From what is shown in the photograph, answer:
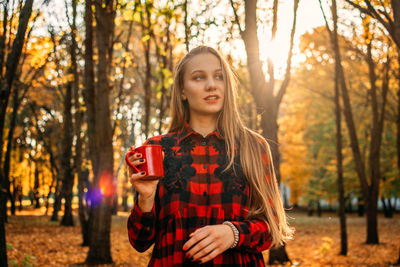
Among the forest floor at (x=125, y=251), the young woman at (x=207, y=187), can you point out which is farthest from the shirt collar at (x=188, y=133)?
the forest floor at (x=125, y=251)

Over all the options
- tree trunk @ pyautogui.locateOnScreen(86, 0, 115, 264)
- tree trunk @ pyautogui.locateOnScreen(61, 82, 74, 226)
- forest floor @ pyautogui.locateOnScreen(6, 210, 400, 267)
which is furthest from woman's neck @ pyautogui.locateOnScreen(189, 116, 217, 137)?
tree trunk @ pyautogui.locateOnScreen(61, 82, 74, 226)

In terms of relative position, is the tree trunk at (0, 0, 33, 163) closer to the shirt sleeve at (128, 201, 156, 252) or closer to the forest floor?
the shirt sleeve at (128, 201, 156, 252)

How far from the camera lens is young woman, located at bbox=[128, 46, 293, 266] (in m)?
1.94

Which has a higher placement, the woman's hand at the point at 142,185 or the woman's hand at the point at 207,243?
the woman's hand at the point at 142,185

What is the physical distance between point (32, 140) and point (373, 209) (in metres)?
22.7

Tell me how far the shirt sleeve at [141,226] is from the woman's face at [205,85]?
2.15 ft

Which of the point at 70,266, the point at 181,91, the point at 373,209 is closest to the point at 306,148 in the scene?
the point at 373,209

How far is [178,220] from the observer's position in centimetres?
201

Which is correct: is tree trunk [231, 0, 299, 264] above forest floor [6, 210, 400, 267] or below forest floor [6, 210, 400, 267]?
above

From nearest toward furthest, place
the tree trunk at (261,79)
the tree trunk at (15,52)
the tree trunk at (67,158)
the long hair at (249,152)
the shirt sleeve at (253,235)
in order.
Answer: the shirt sleeve at (253,235), the long hair at (249,152), the tree trunk at (15,52), the tree trunk at (261,79), the tree trunk at (67,158)

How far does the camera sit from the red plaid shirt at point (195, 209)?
1.98 m

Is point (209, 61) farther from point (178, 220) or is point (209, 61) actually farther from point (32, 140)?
point (32, 140)

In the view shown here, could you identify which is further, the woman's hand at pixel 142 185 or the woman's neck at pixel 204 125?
the woman's neck at pixel 204 125

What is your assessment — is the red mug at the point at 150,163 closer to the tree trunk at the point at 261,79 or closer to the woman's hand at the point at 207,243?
the woman's hand at the point at 207,243
